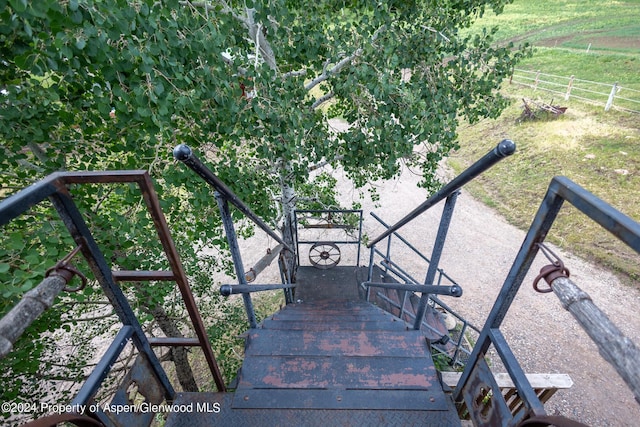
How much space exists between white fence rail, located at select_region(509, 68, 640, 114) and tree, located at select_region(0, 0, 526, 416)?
1250 centimetres

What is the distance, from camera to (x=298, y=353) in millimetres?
2406

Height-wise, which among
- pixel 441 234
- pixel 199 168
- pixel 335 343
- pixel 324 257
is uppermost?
pixel 199 168

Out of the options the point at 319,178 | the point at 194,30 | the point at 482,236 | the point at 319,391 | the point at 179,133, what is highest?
the point at 194,30

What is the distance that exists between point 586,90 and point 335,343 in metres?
17.3

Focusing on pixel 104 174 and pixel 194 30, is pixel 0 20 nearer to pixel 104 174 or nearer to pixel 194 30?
pixel 194 30

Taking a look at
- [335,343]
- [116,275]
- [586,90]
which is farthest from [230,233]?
[586,90]

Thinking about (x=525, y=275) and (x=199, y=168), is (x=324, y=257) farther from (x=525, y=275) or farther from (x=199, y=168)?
(x=525, y=275)

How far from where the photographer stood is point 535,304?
7.07 metres

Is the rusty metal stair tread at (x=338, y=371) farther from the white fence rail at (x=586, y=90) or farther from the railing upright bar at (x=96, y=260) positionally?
the white fence rail at (x=586, y=90)

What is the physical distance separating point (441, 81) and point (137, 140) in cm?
368

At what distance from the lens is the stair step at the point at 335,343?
7.84ft

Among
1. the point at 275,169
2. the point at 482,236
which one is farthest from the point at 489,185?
the point at 275,169

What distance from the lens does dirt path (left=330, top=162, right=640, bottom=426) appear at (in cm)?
535

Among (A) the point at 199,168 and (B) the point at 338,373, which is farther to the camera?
(B) the point at 338,373
